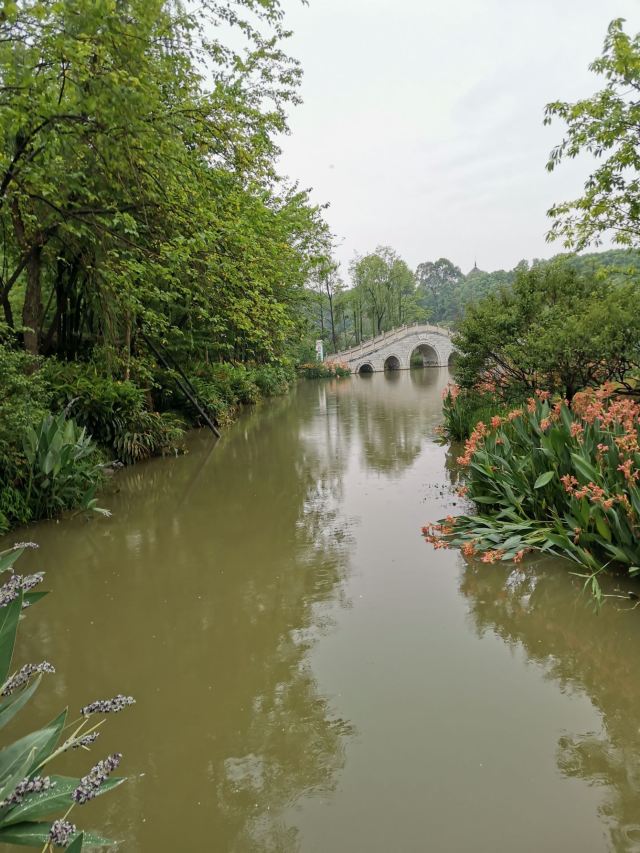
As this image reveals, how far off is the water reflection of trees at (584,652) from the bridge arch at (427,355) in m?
42.1

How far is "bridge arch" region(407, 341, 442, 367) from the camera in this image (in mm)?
45581

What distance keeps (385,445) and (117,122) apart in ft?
22.6

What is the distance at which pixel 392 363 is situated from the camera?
45.9m

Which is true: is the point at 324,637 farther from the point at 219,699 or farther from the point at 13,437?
the point at 13,437

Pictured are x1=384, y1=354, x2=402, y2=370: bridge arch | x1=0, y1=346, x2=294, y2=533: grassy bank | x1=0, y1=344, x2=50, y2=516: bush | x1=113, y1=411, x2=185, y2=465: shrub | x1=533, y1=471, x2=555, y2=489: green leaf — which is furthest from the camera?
x1=384, y1=354, x2=402, y2=370: bridge arch

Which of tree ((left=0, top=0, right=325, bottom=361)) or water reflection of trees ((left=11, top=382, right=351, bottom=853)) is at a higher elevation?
tree ((left=0, top=0, right=325, bottom=361))

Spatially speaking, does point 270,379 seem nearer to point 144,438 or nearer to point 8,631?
point 144,438

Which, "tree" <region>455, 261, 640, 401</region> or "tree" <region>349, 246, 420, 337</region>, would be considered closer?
"tree" <region>455, 261, 640, 401</region>

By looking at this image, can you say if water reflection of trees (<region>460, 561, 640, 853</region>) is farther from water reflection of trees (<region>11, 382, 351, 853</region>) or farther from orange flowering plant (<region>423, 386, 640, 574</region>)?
water reflection of trees (<region>11, 382, 351, 853</region>)

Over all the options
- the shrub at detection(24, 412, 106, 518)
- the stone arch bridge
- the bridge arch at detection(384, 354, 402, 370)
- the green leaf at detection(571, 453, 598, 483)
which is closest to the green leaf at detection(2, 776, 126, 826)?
the green leaf at detection(571, 453, 598, 483)

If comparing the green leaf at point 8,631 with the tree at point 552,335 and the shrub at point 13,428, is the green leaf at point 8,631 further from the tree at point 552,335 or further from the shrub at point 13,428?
the tree at point 552,335

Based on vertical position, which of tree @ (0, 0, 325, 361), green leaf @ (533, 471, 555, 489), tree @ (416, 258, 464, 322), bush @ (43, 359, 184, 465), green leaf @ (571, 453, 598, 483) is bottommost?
green leaf @ (533, 471, 555, 489)

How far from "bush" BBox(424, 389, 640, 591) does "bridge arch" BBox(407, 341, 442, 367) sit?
4069 cm

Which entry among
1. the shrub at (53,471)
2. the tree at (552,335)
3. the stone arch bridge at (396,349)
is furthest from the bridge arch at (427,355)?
the shrub at (53,471)
